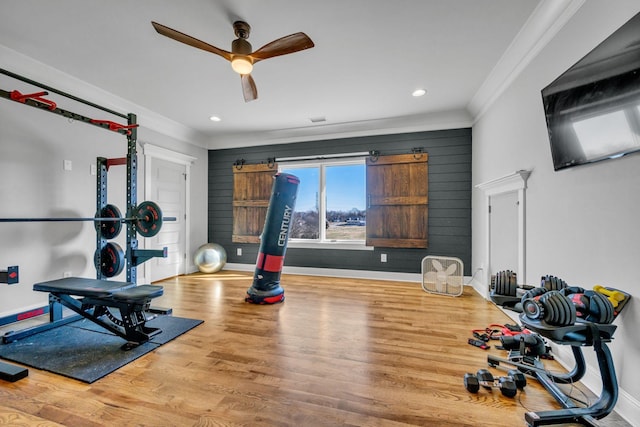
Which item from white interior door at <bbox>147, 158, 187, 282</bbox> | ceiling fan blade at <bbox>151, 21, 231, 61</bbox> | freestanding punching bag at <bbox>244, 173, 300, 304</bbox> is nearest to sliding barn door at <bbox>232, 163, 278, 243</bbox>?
white interior door at <bbox>147, 158, 187, 282</bbox>

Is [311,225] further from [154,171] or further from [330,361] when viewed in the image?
[330,361]

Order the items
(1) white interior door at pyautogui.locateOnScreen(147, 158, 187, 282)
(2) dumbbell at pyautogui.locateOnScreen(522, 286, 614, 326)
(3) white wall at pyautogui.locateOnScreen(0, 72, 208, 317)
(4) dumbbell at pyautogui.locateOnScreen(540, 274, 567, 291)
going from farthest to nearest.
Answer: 1. (1) white interior door at pyautogui.locateOnScreen(147, 158, 187, 282)
2. (3) white wall at pyautogui.locateOnScreen(0, 72, 208, 317)
3. (4) dumbbell at pyautogui.locateOnScreen(540, 274, 567, 291)
4. (2) dumbbell at pyautogui.locateOnScreen(522, 286, 614, 326)

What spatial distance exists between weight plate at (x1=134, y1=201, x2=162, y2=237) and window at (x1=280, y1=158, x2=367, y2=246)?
241 centimetres

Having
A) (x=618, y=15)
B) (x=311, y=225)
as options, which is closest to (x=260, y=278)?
(x=311, y=225)

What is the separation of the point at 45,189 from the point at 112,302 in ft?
6.00

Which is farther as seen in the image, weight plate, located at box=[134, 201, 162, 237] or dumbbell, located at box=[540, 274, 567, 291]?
weight plate, located at box=[134, 201, 162, 237]

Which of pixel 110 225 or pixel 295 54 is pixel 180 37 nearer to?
pixel 295 54

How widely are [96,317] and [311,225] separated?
3432mm

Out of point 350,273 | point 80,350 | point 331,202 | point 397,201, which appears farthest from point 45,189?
point 397,201

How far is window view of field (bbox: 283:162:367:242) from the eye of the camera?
194 inches

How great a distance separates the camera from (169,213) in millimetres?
4754

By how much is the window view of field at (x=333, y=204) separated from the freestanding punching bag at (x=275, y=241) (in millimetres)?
1288

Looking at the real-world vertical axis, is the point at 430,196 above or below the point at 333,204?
above

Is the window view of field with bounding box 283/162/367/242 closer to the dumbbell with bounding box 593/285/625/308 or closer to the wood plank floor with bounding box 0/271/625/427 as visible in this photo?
the wood plank floor with bounding box 0/271/625/427
